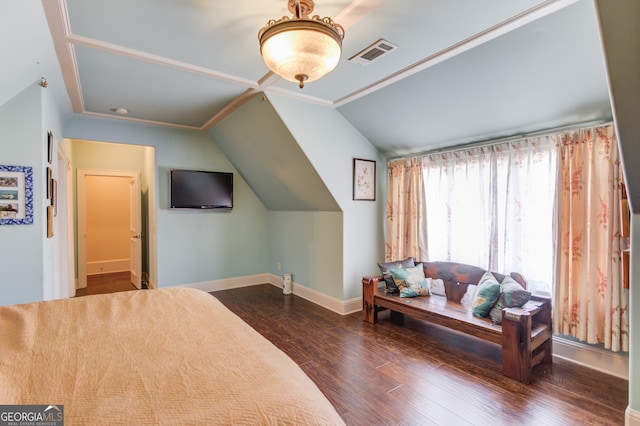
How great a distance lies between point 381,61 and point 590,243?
2.31 metres

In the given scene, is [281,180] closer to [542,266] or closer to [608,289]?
[542,266]

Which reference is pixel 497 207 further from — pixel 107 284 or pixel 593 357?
pixel 107 284

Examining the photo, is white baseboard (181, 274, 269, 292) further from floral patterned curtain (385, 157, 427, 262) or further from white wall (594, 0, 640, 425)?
white wall (594, 0, 640, 425)

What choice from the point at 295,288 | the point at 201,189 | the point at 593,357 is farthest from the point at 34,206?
the point at 593,357

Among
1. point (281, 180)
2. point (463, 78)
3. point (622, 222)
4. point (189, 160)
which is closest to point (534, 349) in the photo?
point (622, 222)

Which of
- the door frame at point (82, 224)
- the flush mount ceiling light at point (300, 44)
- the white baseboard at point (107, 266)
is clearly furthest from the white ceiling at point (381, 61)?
the white baseboard at point (107, 266)

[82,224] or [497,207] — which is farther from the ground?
[497,207]

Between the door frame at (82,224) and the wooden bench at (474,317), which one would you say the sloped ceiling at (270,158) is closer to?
the wooden bench at (474,317)

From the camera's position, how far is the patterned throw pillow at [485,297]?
282 cm

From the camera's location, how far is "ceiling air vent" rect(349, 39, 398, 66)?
2.24 m

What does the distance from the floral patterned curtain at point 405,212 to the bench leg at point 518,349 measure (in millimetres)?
1508

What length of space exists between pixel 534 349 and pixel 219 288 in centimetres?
430

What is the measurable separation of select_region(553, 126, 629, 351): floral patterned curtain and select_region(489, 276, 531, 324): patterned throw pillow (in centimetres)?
36

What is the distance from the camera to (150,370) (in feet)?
3.74
